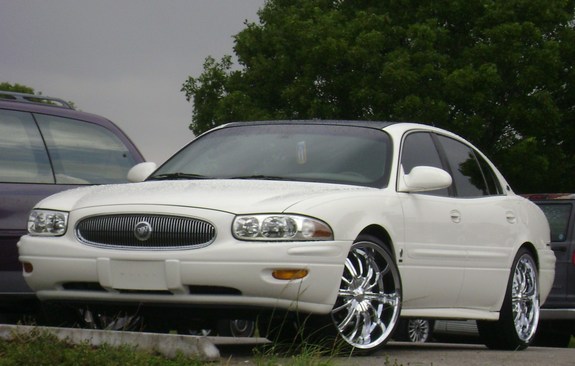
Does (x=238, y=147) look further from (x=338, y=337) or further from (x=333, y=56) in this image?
(x=333, y=56)

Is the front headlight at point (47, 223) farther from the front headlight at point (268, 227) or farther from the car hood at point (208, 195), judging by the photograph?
the front headlight at point (268, 227)

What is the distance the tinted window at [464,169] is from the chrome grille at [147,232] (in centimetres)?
293

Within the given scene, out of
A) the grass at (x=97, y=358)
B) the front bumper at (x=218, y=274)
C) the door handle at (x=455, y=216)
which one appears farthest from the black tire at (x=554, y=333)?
the grass at (x=97, y=358)

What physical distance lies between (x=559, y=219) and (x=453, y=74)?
22730 millimetres

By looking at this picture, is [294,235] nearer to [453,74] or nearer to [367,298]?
[367,298]

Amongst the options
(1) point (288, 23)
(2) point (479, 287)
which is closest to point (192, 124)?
(1) point (288, 23)

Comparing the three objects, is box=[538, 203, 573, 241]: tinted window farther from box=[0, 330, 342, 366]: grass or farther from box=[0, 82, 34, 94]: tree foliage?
box=[0, 82, 34, 94]: tree foliage

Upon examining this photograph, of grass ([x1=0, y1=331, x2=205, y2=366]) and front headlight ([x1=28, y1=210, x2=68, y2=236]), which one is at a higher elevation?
front headlight ([x1=28, y1=210, x2=68, y2=236])

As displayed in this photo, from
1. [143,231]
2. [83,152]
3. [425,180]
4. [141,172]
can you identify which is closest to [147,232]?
[143,231]

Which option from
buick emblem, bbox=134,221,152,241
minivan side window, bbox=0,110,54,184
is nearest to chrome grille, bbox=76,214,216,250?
buick emblem, bbox=134,221,152,241

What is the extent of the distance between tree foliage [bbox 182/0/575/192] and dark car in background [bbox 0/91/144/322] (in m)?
28.1

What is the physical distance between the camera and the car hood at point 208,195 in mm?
7953

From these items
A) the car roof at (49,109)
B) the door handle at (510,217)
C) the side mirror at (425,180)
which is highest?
the car roof at (49,109)

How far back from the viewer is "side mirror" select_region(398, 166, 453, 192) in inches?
356
